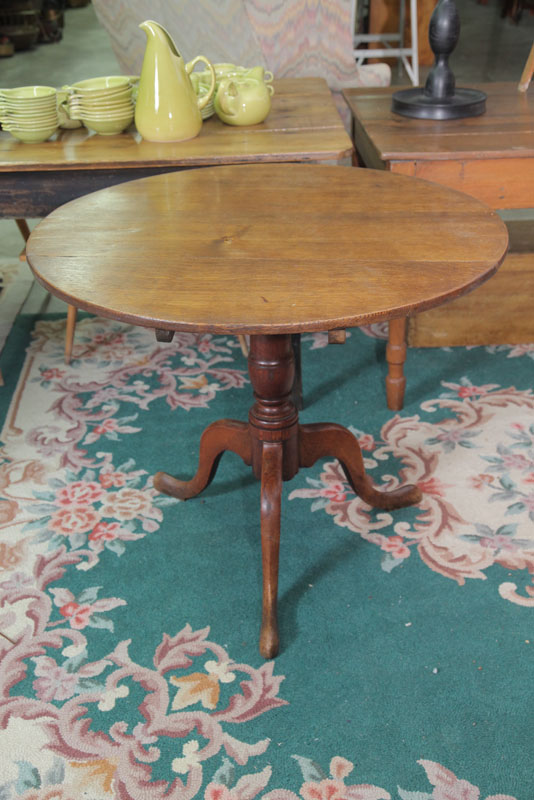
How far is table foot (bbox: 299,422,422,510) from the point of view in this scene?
1.54 meters

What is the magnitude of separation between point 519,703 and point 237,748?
46 centimetres

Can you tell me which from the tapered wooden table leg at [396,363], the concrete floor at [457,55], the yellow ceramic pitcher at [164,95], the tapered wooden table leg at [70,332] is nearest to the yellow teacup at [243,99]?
the yellow ceramic pitcher at [164,95]

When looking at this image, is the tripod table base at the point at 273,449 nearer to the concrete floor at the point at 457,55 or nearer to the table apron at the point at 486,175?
the table apron at the point at 486,175

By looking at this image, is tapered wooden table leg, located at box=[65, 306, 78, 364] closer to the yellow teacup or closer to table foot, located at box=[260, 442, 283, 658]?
the yellow teacup

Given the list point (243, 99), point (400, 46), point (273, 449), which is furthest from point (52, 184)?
point (400, 46)

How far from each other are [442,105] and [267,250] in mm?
1094

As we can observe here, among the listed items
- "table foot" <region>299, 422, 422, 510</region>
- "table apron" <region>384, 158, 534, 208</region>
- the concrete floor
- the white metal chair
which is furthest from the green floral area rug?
the concrete floor

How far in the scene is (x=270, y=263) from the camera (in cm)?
115

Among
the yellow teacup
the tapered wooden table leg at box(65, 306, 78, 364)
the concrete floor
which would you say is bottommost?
the concrete floor

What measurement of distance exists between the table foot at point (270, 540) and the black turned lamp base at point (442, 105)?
114 cm

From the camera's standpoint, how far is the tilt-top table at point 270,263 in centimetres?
103

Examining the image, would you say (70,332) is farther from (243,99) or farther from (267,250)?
(267,250)

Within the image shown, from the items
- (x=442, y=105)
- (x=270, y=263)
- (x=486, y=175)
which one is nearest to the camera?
(x=270, y=263)

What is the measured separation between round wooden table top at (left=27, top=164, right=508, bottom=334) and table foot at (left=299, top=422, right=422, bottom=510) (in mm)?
438
